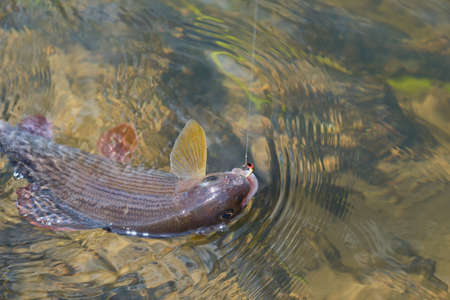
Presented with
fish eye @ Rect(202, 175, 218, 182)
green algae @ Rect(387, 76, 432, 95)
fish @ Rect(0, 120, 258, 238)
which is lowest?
fish @ Rect(0, 120, 258, 238)

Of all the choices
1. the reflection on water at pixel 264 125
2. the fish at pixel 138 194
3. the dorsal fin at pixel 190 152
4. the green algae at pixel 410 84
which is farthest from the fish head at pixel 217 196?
the green algae at pixel 410 84

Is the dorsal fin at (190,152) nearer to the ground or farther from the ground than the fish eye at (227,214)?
farther from the ground

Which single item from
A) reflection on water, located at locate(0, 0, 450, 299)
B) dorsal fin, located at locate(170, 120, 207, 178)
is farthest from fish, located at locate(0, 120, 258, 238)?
reflection on water, located at locate(0, 0, 450, 299)

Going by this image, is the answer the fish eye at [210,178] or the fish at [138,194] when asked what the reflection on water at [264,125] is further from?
the fish eye at [210,178]

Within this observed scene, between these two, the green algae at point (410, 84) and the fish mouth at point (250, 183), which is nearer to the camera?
the fish mouth at point (250, 183)

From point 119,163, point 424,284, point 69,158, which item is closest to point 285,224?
point 424,284

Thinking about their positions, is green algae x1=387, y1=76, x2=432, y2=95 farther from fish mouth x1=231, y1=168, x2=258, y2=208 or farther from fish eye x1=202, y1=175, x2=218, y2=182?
fish eye x1=202, y1=175, x2=218, y2=182

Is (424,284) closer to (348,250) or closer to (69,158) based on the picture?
(348,250)
